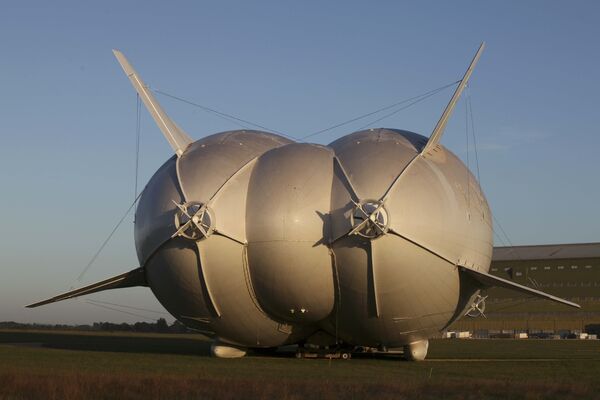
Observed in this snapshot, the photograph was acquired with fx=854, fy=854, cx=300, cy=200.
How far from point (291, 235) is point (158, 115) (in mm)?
8706

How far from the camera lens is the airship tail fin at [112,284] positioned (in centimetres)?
3322

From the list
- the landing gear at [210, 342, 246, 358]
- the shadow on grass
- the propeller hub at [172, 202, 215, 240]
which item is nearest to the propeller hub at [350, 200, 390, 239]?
the propeller hub at [172, 202, 215, 240]

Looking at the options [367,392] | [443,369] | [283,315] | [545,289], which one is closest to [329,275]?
[283,315]

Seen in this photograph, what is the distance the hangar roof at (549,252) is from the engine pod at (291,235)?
79734 mm

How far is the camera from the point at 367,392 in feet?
60.7

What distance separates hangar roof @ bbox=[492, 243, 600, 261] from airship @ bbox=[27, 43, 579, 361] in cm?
7703

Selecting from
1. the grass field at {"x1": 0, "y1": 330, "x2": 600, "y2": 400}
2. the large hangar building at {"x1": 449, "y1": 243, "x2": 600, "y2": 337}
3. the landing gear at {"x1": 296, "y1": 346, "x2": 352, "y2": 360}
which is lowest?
the grass field at {"x1": 0, "y1": 330, "x2": 600, "y2": 400}

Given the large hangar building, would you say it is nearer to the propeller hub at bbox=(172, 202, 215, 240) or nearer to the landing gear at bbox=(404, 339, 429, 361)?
the landing gear at bbox=(404, 339, 429, 361)

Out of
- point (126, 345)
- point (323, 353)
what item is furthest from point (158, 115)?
point (126, 345)

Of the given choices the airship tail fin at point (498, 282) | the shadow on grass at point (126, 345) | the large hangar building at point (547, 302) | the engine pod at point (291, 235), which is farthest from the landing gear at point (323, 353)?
the large hangar building at point (547, 302)

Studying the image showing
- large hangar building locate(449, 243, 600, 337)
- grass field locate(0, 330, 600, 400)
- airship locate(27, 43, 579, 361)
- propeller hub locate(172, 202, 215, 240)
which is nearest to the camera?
grass field locate(0, 330, 600, 400)

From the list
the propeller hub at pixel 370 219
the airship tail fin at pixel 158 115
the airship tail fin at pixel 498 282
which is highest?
the airship tail fin at pixel 158 115

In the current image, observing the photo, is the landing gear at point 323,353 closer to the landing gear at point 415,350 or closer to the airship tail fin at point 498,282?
the landing gear at point 415,350

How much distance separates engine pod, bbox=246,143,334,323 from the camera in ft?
94.8
